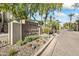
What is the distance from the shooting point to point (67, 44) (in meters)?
5.70

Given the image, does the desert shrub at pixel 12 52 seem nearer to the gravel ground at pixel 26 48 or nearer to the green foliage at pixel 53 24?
the gravel ground at pixel 26 48

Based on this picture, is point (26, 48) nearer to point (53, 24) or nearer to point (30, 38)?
point (30, 38)

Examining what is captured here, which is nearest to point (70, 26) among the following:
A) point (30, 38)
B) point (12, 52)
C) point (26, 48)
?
point (30, 38)

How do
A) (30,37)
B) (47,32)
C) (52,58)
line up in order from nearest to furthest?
1. (52,58)
2. (30,37)
3. (47,32)

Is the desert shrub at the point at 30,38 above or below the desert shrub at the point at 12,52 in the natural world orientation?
above

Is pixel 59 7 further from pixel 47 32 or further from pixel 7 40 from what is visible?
pixel 7 40

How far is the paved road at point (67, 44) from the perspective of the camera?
5379 millimetres

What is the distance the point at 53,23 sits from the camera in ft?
18.9

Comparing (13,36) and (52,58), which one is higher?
(13,36)

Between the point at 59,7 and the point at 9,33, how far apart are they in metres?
1.30

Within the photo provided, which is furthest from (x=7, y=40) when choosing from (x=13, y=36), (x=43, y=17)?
(x=43, y=17)

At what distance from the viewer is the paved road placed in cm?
538

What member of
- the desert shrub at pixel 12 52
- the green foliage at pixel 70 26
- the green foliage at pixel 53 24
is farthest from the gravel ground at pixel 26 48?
the green foliage at pixel 70 26

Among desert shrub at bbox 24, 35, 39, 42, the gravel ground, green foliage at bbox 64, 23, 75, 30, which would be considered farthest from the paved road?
desert shrub at bbox 24, 35, 39, 42
